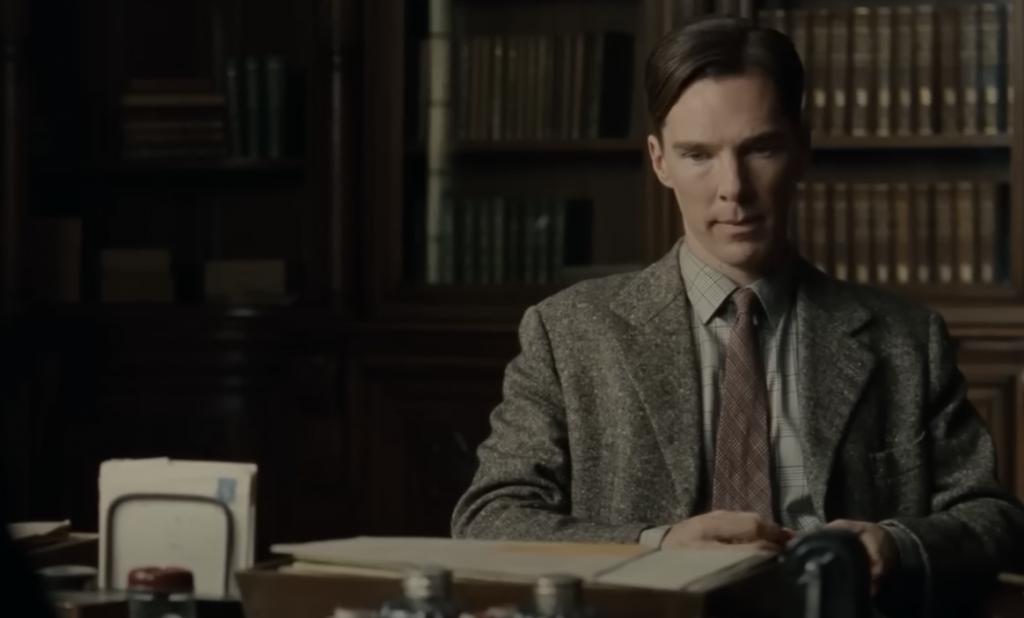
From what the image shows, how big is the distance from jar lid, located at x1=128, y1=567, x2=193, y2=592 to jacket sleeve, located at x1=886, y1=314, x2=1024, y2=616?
77cm

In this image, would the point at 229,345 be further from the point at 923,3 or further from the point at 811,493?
the point at 811,493

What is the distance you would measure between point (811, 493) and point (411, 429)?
61.3 inches

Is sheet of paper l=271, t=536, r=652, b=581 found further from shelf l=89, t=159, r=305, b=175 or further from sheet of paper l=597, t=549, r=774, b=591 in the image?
shelf l=89, t=159, r=305, b=175

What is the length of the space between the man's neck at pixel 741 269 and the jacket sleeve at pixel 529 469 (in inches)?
7.9

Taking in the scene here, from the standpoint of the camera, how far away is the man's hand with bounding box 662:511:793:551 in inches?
64.2

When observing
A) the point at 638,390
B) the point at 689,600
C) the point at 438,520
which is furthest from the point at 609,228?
the point at 689,600

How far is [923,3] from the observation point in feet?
10.6

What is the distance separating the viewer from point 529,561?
1.27 m

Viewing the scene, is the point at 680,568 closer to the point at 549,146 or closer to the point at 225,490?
the point at 225,490

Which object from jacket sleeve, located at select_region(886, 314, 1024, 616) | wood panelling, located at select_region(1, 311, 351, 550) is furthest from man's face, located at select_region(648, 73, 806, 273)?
wood panelling, located at select_region(1, 311, 351, 550)

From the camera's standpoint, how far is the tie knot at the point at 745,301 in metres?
1.95

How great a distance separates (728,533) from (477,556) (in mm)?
406

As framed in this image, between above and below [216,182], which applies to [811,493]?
below

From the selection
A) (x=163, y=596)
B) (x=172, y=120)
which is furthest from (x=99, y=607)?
(x=172, y=120)
